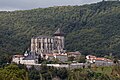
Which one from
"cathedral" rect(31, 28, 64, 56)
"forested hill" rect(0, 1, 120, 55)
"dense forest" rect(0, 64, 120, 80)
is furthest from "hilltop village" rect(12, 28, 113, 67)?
"forested hill" rect(0, 1, 120, 55)

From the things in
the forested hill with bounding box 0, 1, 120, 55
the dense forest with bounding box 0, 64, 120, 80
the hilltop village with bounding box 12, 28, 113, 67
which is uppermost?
the forested hill with bounding box 0, 1, 120, 55

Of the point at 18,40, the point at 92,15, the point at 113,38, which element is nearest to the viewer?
the point at 18,40

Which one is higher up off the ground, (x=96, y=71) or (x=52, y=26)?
(x=52, y=26)

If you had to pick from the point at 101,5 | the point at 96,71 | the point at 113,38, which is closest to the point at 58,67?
the point at 96,71

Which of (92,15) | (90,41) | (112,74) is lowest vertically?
(112,74)

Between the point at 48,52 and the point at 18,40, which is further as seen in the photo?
the point at 18,40

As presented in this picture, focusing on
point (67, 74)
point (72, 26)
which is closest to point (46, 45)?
point (67, 74)

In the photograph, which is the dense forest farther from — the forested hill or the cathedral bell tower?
the forested hill

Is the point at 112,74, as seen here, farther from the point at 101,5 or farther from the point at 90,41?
the point at 101,5
